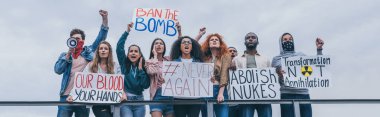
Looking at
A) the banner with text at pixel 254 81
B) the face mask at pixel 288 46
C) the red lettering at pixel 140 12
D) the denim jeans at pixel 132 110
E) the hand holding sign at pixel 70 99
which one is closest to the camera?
the hand holding sign at pixel 70 99

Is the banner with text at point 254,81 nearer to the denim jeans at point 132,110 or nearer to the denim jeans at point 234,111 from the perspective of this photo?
the denim jeans at point 234,111

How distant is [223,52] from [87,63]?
1995 millimetres

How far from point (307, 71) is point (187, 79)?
1.80m

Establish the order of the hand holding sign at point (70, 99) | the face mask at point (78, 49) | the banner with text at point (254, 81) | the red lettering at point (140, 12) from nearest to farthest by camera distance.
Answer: the hand holding sign at point (70, 99) → the face mask at point (78, 49) → the banner with text at point (254, 81) → the red lettering at point (140, 12)

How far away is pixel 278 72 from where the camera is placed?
8.75 meters

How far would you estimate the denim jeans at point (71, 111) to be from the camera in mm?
8133

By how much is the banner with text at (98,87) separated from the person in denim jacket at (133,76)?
13 cm

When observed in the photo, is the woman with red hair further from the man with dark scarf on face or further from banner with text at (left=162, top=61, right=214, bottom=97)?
the man with dark scarf on face

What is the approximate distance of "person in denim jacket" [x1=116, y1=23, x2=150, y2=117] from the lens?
26.9ft

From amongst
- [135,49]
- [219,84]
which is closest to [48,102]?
[135,49]

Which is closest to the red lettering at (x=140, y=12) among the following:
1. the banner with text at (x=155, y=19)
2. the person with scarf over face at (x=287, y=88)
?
the banner with text at (x=155, y=19)

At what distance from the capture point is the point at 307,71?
8680 millimetres

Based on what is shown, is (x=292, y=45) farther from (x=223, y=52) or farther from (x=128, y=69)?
(x=128, y=69)

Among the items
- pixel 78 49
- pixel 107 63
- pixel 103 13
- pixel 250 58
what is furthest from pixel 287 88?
pixel 78 49
